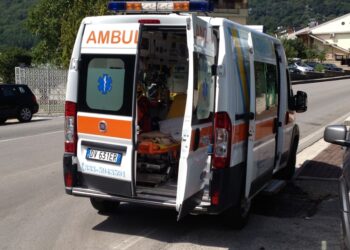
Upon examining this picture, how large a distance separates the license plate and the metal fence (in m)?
22.0

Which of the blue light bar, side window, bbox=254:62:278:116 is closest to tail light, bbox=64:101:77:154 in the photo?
the blue light bar

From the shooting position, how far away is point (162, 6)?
232 inches

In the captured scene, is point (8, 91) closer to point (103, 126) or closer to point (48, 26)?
point (103, 126)

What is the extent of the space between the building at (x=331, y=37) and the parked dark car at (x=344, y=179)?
10907 cm

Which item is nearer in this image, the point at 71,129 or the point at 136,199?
the point at 136,199

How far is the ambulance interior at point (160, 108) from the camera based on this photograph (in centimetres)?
625

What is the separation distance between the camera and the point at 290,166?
29.8ft

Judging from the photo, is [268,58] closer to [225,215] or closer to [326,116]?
[225,215]

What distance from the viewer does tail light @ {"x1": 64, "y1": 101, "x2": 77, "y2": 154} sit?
6.09 m

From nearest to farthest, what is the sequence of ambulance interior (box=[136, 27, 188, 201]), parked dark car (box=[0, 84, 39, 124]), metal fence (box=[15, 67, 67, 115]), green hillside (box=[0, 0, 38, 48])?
ambulance interior (box=[136, 27, 188, 201]) → parked dark car (box=[0, 84, 39, 124]) → metal fence (box=[15, 67, 67, 115]) → green hillside (box=[0, 0, 38, 48])

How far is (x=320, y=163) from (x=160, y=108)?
4.46m

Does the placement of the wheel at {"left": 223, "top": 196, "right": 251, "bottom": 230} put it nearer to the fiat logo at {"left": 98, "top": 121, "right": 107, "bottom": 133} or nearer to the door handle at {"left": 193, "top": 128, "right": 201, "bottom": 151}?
the door handle at {"left": 193, "top": 128, "right": 201, "bottom": 151}

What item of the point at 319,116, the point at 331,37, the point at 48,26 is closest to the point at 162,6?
the point at 319,116

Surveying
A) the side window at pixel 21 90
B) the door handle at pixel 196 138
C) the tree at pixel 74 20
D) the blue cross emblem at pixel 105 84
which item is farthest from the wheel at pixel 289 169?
the tree at pixel 74 20
